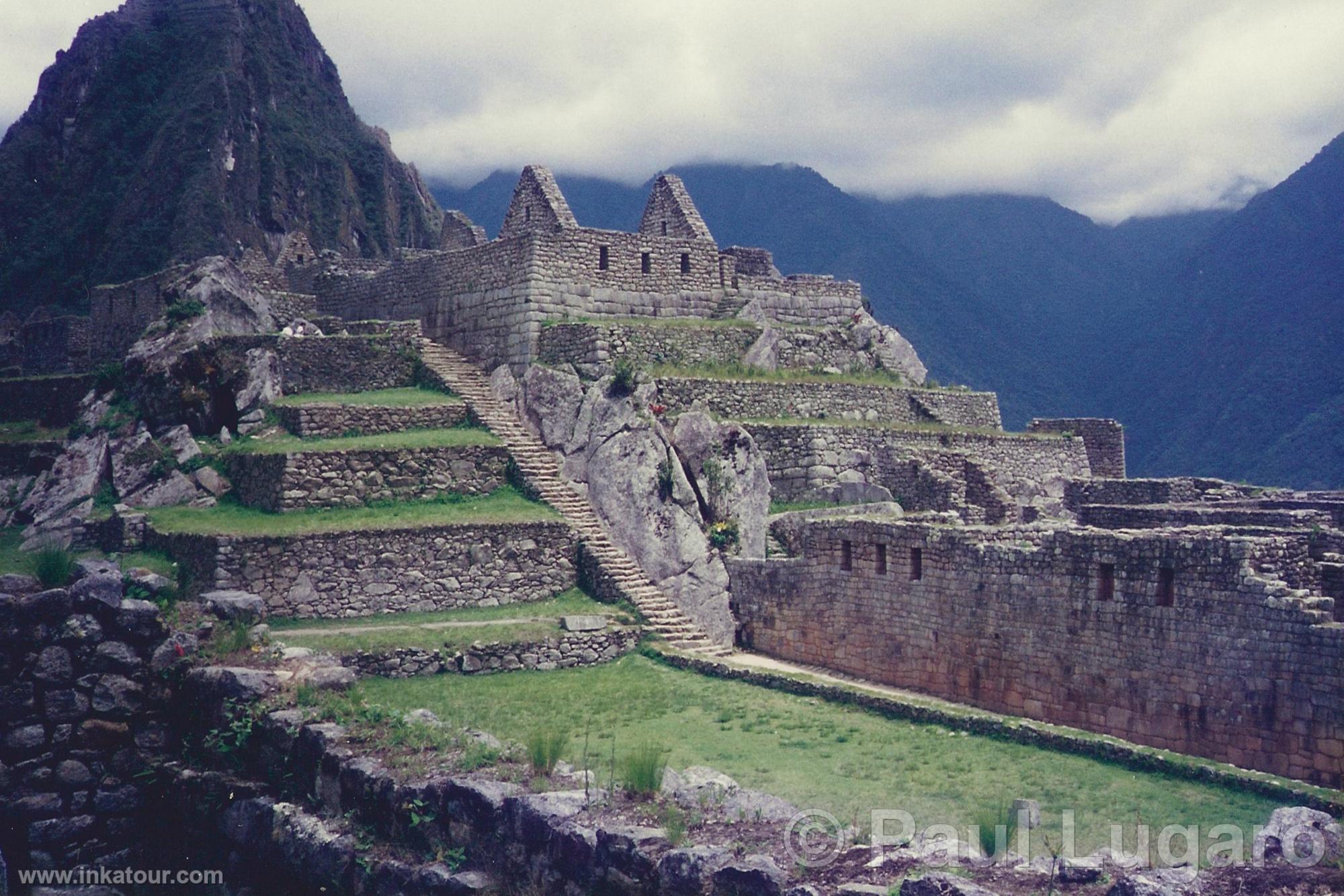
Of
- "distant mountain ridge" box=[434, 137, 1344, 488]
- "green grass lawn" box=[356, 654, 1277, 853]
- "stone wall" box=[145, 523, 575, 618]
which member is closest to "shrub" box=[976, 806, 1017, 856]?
"green grass lawn" box=[356, 654, 1277, 853]

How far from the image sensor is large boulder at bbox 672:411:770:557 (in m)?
23.5

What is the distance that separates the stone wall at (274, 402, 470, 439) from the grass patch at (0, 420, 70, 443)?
23.0 ft

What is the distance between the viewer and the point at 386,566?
20406 mm

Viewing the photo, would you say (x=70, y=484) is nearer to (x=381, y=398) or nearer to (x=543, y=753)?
(x=381, y=398)

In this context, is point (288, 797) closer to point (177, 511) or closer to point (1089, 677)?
point (1089, 677)

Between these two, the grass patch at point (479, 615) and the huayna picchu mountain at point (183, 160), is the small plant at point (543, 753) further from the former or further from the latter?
the huayna picchu mountain at point (183, 160)

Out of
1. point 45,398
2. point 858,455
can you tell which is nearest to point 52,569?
point 858,455

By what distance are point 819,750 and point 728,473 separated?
393 inches

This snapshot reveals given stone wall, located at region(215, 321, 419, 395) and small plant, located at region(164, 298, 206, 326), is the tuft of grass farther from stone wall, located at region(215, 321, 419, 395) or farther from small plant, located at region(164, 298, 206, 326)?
small plant, located at region(164, 298, 206, 326)

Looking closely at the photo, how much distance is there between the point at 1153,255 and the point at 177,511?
2269 inches

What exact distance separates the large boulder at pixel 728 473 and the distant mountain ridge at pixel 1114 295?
33087mm

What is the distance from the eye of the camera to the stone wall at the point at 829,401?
25734 mm

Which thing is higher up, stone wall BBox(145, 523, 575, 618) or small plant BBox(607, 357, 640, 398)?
small plant BBox(607, 357, 640, 398)

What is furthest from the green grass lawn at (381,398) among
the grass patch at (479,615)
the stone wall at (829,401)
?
the grass patch at (479,615)
